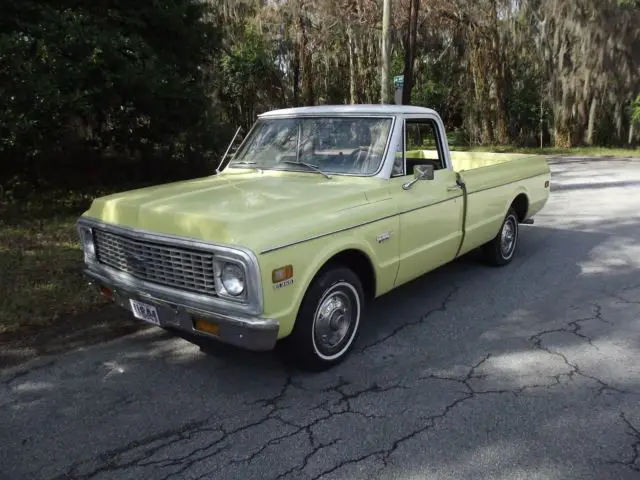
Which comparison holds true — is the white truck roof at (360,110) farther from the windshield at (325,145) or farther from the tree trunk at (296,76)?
the tree trunk at (296,76)

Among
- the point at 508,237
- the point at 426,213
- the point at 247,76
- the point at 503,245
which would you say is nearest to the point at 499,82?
the point at 247,76

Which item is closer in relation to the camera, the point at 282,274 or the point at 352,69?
the point at 282,274

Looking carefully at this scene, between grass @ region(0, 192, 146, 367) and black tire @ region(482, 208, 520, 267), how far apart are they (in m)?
3.96

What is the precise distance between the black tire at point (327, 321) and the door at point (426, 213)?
645 mm

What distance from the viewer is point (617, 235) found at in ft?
26.1

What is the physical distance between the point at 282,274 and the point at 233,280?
0.98ft

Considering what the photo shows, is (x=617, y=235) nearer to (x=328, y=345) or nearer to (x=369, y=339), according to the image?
(x=369, y=339)

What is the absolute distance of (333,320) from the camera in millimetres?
3979

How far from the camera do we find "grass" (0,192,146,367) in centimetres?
461

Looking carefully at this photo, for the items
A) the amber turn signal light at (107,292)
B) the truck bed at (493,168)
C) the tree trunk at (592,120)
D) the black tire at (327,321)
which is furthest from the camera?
the tree trunk at (592,120)

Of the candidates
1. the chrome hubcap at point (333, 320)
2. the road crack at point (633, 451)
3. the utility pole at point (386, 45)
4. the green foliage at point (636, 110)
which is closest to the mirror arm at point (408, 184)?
the chrome hubcap at point (333, 320)

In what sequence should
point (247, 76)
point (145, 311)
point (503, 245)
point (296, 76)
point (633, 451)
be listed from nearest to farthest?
point (633, 451)
point (145, 311)
point (503, 245)
point (296, 76)
point (247, 76)

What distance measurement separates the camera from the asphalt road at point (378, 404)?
116 inches

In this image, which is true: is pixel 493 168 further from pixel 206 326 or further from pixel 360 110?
pixel 206 326
